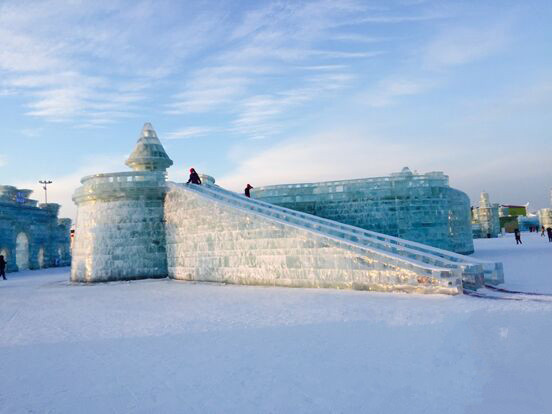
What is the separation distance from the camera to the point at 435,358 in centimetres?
508

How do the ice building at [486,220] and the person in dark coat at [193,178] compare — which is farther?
the ice building at [486,220]

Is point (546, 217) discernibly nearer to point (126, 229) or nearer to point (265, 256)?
point (265, 256)

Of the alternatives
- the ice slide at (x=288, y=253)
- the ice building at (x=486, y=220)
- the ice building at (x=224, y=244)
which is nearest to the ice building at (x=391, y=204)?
the ice building at (x=224, y=244)

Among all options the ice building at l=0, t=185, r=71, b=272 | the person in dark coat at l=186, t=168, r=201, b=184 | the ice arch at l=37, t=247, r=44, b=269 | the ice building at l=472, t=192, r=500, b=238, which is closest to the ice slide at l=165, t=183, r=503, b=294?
the person in dark coat at l=186, t=168, r=201, b=184

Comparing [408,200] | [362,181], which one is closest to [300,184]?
[362,181]

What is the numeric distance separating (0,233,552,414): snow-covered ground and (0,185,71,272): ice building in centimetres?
2558

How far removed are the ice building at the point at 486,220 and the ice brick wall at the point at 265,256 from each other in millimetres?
43682

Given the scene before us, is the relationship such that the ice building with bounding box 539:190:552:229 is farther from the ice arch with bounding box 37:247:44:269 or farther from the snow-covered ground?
the ice arch with bounding box 37:247:44:269

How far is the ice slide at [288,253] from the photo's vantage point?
981 centimetres

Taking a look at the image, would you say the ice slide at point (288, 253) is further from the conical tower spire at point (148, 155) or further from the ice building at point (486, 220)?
the ice building at point (486, 220)

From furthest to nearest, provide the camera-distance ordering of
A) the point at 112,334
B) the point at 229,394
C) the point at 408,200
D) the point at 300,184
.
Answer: the point at 300,184 → the point at 408,200 → the point at 112,334 → the point at 229,394

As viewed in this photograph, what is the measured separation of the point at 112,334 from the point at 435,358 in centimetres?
509

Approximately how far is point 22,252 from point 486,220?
156 feet

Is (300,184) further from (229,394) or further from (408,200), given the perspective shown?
(229,394)
